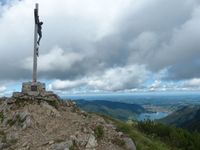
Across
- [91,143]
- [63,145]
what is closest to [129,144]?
[91,143]

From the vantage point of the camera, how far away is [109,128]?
2695 centimetres

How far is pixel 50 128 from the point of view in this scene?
25828 millimetres

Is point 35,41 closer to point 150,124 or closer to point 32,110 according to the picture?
point 32,110

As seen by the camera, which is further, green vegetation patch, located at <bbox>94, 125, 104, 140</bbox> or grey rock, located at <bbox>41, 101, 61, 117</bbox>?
grey rock, located at <bbox>41, 101, 61, 117</bbox>

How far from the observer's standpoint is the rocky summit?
23.6 meters

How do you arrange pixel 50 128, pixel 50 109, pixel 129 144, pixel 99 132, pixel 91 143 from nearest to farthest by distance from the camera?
pixel 91 143
pixel 129 144
pixel 99 132
pixel 50 128
pixel 50 109

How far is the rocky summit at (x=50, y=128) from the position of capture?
2359cm

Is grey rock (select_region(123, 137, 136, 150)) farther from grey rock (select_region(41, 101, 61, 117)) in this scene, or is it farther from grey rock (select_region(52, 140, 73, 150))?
grey rock (select_region(41, 101, 61, 117))

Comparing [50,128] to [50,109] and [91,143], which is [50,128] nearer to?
[50,109]

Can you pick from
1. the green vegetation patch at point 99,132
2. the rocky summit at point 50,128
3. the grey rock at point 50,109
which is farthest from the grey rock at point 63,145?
Result: the grey rock at point 50,109

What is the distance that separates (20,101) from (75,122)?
5.84 m

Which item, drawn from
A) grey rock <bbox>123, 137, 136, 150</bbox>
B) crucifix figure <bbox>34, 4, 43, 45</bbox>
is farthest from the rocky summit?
crucifix figure <bbox>34, 4, 43, 45</bbox>

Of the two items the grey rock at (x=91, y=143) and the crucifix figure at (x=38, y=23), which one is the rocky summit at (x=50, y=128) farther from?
the crucifix figure at (x=38, y=23)

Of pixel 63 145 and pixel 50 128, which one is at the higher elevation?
pixel 50 128
